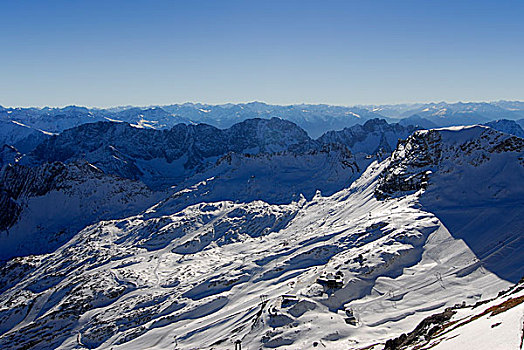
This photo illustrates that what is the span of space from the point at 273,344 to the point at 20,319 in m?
107

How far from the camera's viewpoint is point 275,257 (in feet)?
391

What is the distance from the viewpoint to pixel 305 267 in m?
106

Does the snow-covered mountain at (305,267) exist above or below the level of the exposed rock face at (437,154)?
below

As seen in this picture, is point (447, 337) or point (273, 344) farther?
point (273, 344)

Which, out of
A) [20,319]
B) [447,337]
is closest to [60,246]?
[20,319]

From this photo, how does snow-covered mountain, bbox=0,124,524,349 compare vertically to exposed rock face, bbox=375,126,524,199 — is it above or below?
below

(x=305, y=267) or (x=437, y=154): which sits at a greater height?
(x=437, y=154)

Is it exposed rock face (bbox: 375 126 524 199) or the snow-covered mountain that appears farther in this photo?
exposed rock face (bbox: 375 126 524 199)

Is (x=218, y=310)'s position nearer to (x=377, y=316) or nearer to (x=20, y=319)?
(x=377, y=316)

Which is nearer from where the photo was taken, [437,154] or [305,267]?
[305,267]

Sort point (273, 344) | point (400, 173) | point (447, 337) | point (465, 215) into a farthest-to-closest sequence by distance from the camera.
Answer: point (400, 173), point (465, 215), point (273, 344), point (447, 337)

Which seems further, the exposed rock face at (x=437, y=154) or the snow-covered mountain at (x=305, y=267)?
the exposed rock face at (x=437, y=154)

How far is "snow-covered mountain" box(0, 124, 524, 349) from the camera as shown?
72.9m

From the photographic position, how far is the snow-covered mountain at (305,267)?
7294 cm
